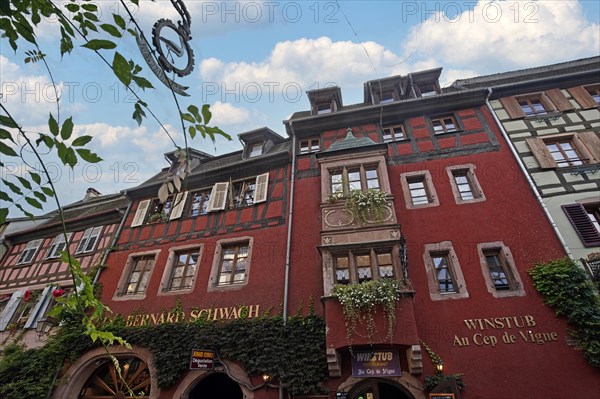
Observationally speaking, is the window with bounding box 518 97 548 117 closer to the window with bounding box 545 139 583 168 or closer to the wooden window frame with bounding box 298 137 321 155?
the window with bounding box 545 139 583 168

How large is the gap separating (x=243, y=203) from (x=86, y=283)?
10492mm

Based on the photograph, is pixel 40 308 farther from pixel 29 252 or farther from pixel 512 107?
pixel 512 107

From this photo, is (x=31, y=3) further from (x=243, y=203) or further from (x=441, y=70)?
(x=441, y=70)

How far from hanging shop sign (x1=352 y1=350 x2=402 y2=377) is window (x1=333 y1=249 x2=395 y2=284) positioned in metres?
1.83

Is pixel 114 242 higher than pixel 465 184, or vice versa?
pixel 465 184

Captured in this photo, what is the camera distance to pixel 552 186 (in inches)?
378

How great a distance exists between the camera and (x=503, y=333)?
7742mm

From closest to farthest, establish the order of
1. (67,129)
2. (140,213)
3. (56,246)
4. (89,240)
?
(67,129), (140,213), (89,240), (56,246)

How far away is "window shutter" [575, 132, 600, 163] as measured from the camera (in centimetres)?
977

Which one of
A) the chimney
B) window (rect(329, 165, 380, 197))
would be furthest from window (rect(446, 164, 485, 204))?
the chimney

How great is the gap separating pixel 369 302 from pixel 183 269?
684 centimetres

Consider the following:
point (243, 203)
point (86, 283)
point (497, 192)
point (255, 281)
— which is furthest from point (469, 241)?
point (86, 283)

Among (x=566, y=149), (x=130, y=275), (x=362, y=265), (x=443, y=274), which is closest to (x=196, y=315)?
(x=130, y=275)

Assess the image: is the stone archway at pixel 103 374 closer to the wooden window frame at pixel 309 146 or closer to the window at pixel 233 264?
the window at pixel 233 264
